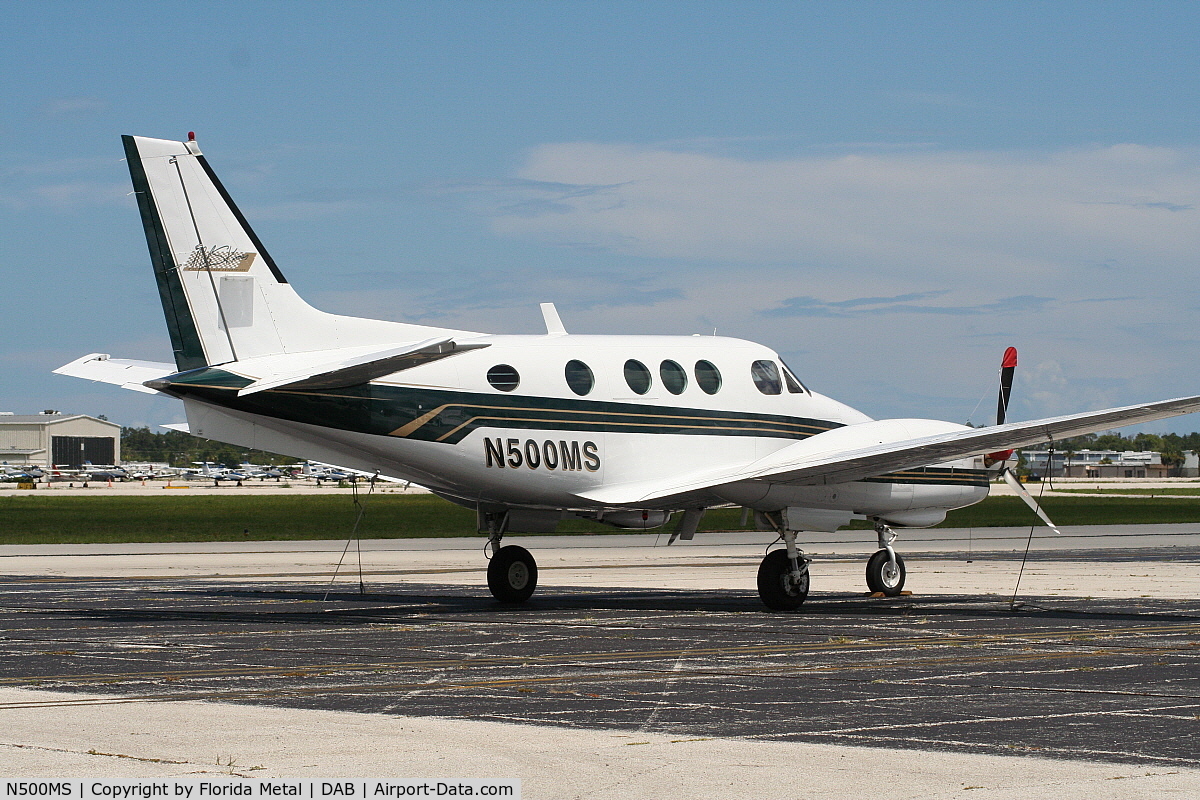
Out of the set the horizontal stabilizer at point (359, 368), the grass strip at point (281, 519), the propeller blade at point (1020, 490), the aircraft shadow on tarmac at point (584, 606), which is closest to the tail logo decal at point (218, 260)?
the horizontal stabilizer at point (359, 368)

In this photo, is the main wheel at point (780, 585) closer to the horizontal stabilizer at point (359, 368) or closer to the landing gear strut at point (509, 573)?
the landing gear strut at point (509, 573)

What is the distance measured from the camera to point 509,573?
22016 mm

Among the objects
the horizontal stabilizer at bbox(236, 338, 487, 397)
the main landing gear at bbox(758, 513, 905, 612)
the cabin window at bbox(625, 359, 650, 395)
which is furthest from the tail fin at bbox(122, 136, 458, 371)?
the main landing gear at bbox(758, 513, 905, 612)

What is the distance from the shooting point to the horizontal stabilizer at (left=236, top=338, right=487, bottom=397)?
1725cm

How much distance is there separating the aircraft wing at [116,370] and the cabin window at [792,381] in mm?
9506

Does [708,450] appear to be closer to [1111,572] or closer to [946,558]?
[1111,572]

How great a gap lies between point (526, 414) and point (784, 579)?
4632 mm

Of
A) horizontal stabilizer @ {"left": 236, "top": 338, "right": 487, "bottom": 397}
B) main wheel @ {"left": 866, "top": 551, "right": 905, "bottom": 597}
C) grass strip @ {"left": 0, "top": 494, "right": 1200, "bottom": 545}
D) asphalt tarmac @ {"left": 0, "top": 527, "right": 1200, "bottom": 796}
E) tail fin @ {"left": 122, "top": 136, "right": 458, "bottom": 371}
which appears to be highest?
tail fin @ {"left": 122, "top": 136, "right": 458, "bottom": 371}

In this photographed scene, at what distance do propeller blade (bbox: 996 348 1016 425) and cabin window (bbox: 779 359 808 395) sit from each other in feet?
15.9

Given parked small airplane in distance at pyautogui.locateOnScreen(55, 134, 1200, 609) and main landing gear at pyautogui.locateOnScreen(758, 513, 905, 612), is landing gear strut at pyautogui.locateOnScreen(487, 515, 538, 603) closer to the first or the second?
parked small airplane in distance at pyautogui.locateOnScreen(55, 134, 1200, 609)

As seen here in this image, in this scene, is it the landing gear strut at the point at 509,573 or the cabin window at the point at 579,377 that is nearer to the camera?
the cabin window at the point at 579,377

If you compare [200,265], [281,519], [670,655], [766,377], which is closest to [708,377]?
[766,377]

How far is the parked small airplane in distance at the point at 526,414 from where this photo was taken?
18547mm

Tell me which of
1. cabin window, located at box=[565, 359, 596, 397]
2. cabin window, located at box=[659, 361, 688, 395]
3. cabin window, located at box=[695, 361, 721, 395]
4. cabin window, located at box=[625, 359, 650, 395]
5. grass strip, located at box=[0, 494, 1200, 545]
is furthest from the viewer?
grass strip, located at box=[0, 494, 1200, 545]
